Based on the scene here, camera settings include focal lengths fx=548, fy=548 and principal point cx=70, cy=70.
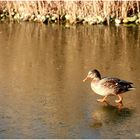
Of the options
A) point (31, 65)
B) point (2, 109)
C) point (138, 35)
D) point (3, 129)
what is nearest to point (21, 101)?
point (2, 109)

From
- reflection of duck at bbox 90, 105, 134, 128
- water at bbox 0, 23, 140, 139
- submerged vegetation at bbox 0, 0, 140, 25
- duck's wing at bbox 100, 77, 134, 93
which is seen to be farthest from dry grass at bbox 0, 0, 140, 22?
reflection of duck at bbox 90, 105, 134, 128

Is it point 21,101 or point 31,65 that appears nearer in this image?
point 21,101

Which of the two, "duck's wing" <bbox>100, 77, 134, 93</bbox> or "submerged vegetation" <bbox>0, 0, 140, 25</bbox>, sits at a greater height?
"submerged vegetation" <bbox>0, 0, 140, 25</bbox>

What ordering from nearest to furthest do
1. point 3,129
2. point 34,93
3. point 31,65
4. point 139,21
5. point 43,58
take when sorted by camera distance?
point 3,129 → point 34,93 → point 31,65 → point 43,58 → point 139,21

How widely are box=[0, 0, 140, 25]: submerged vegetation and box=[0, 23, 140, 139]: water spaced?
196cm

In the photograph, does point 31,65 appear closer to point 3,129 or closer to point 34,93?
point 34,93

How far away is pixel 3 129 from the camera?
21.5 feet

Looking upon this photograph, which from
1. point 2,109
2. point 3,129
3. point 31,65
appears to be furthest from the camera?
point 31,65

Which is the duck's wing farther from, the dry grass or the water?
the dry grass

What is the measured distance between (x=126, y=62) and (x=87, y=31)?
5770 millimetres

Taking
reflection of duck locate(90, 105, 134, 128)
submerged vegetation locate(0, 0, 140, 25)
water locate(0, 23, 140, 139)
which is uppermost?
submerged vegetation locate(0, 0, 140, 25)

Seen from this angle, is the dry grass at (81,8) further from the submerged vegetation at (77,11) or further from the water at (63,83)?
the water at (63,83)

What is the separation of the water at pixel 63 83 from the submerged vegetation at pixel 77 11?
1963 mm

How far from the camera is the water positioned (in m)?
6.68
